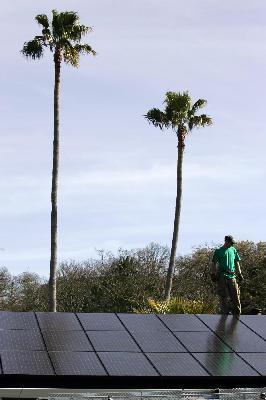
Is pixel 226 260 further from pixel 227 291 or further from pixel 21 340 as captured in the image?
pixel 21 340

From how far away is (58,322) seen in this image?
15.7 m

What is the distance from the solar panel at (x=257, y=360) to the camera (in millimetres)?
13684

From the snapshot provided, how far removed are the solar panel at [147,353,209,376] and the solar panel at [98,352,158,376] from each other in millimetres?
154

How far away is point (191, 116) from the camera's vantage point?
42594 mm

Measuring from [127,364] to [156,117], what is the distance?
98.4ft

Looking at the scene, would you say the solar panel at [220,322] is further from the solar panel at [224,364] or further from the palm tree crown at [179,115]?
the palm tree crown at [179,115]

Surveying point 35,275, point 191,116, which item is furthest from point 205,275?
point 35,275

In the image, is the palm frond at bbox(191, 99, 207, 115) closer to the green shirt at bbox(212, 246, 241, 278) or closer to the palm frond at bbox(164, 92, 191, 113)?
the palm frond at bbox(164, 92, 191, 113)

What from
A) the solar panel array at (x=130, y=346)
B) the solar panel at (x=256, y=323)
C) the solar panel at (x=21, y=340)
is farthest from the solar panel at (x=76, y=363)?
the solar panel at (x=256, y=323)

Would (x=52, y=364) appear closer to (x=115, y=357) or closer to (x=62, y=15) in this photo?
(x=115, y=357)

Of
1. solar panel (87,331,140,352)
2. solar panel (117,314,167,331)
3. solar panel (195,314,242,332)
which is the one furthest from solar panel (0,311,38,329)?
solar panel (195,314,242,332)

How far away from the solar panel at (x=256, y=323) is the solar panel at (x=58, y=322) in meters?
3.32

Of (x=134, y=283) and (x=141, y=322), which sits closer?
(x=141, y=322)

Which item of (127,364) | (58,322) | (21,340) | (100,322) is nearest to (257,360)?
(127,364)
